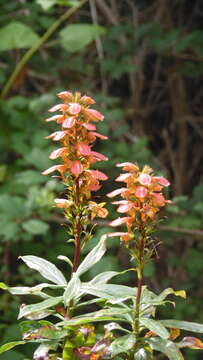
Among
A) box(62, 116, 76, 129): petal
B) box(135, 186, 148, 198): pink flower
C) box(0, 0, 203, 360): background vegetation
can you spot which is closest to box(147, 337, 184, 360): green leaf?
box(135, 186, 148, 198): pink flower

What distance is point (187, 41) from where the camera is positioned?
332cm

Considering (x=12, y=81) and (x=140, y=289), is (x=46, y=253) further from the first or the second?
(x=140, y=289)

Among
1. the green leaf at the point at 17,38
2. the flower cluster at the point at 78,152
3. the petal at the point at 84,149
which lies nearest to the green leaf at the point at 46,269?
the flower cluster at the point at 78,152

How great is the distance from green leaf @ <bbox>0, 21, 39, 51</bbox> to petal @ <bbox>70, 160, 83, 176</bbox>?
209 centimetres

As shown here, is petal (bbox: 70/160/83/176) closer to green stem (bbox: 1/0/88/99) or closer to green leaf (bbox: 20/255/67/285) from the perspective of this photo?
green leaf (bbox: 20/255/67/285)

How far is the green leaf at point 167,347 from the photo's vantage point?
106 cm

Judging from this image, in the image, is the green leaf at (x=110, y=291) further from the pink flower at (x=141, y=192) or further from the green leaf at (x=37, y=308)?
the pink flower at (x=141, y=192)

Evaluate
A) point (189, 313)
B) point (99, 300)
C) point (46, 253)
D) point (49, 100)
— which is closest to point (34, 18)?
point (49, 100)

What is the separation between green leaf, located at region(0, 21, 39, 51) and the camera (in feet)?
10.0

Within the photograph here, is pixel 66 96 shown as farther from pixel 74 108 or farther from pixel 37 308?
pixel 37 308

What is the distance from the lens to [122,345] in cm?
104

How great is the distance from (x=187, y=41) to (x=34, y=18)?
937 millimetres

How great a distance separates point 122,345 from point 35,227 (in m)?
1.41

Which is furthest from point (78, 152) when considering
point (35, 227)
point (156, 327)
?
point (35, 227)
